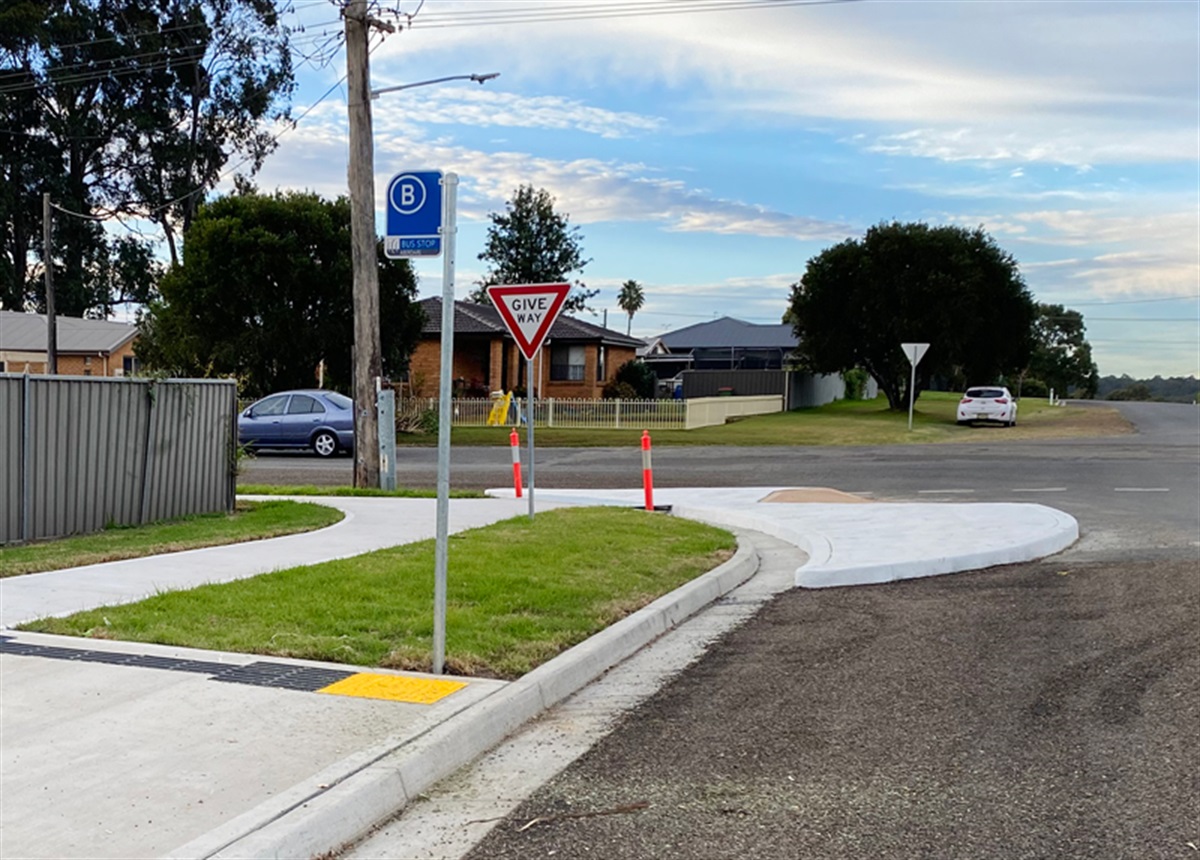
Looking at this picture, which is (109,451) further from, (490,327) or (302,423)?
(490,327)

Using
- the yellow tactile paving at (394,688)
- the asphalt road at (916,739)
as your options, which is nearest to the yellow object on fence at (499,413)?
the asphalt road at (916,739)

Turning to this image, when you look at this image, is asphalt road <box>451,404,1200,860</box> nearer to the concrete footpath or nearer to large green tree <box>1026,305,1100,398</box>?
the concrete footpath

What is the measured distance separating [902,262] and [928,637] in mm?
40083

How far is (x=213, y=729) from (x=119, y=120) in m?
48.5

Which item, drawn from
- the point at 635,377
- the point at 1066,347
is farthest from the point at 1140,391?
the point at 635,377

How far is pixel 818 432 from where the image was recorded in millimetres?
35250

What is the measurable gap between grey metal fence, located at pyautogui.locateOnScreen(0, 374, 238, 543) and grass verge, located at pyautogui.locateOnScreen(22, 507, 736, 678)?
12.1ft

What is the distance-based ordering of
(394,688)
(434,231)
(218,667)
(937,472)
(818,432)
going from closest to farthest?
(394,688)
(218,667)
(434,231)
(937,472)
(818,432)

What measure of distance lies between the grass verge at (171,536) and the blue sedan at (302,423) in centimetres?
1168

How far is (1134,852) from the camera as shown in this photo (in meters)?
4.05

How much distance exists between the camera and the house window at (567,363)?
155ft

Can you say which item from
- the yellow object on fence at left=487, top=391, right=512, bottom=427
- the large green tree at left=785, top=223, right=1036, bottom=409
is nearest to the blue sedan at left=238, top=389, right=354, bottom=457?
the yellow object on fence at left=487, top=391, right=512, bottom=427

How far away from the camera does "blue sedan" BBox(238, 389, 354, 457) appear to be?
26.3 meters

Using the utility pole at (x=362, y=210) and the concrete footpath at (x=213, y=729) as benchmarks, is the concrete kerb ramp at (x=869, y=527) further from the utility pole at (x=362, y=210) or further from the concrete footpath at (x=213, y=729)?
the utility pole at (x=362, y=210)
